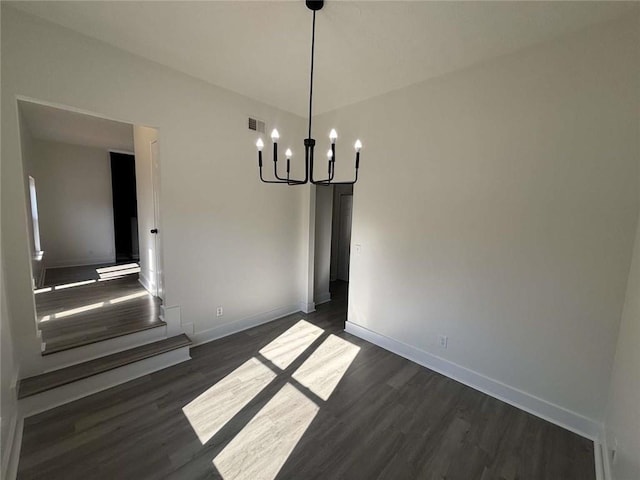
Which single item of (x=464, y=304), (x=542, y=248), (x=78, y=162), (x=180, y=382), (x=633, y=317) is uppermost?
(x=78, y=162)

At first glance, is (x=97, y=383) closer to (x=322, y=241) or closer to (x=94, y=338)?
(x=94, y=338)

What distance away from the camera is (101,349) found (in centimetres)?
259

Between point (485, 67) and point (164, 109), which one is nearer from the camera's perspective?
point (485, 67)

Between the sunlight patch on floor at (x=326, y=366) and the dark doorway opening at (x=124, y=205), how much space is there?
6.05 metres

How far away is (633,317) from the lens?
5.32 ft

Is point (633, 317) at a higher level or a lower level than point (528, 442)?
higher

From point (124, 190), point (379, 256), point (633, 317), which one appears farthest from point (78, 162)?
point (633, 317)

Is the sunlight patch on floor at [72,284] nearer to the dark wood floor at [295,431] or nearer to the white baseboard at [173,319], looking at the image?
the white baseboard at [173,319]

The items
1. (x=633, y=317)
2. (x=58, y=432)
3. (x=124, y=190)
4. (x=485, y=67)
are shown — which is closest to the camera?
(x=633, y=317)

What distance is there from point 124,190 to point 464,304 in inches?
306

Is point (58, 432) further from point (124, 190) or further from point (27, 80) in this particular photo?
point (124, 190)

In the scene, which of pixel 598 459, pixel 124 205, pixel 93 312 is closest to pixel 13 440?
pixel 93 312

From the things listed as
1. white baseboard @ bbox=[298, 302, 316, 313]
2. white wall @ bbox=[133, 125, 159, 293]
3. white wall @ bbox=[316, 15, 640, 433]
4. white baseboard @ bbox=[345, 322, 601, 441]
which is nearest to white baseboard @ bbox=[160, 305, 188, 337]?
white wall @ bbox=[133, 125, 159, 293]

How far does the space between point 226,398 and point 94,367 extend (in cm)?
127
